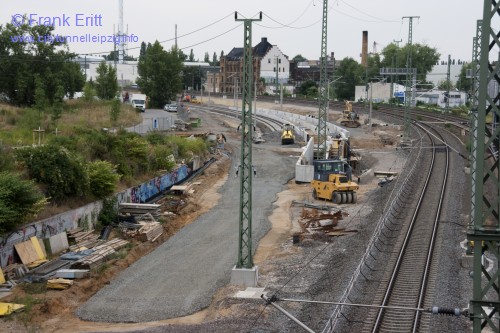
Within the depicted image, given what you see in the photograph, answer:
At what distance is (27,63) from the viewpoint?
2352 inches

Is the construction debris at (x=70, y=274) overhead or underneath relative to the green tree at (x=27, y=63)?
underneath

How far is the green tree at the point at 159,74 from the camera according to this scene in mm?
91000

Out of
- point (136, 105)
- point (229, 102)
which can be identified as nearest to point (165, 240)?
point (136, 105)

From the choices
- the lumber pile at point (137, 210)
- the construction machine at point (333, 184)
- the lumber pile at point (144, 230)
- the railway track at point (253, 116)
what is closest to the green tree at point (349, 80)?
the railway track at point (253, 116)

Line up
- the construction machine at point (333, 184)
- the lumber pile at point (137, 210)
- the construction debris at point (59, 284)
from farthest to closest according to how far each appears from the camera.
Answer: the construction machine at point (333, 184) → the lumber pile at point (137, 210) → the construction debris at point (59, 284)

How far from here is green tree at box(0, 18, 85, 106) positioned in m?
59.1

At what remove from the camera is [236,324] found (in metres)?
18.8

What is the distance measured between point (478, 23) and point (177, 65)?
2686 inches

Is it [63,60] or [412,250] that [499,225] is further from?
[63,60]

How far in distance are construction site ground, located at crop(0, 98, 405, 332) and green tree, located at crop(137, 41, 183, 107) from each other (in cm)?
3831

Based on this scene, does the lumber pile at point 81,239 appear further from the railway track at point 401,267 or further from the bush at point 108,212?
the railway track at point 401,267

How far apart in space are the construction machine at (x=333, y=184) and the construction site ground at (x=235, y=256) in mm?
664

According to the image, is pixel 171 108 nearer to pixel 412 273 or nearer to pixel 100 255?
pixel 100 255

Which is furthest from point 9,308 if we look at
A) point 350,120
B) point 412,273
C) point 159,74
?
point 159,74
